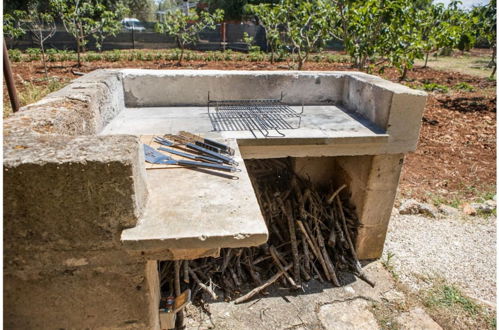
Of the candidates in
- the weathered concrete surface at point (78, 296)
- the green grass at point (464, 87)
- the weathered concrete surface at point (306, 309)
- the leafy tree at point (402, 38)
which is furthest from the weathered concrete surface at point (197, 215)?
the green grass at point (464, 87)

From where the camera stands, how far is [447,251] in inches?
204

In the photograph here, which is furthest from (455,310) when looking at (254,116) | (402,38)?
(402,38)

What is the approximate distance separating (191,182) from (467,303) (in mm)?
3812

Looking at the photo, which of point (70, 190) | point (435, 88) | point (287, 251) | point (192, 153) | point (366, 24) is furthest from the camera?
point (435, 88)

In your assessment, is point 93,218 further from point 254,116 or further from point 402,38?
point 402,38

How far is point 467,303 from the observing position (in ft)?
13.9

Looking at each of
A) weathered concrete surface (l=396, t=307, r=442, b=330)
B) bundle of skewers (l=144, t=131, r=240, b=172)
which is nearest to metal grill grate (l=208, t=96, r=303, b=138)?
bundle of skewers (l=144, t=131, r=240, b=172)

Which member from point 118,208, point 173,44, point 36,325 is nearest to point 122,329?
point 36,325

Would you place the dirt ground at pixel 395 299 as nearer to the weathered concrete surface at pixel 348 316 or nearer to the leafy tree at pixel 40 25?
the weathered concrete surface at pixel 348 316

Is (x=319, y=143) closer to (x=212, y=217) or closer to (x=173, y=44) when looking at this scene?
(x=212, y=217)

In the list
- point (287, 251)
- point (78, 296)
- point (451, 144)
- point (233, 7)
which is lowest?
point (287, 251)

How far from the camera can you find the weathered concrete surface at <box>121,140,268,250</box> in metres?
1.94

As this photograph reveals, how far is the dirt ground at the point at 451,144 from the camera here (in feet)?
22.1

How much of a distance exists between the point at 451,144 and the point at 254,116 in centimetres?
626
